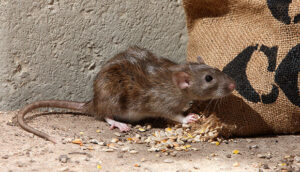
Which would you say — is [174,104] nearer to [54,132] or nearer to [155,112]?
[155,112]

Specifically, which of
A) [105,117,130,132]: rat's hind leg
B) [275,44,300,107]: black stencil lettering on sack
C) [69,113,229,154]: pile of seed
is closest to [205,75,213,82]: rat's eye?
[69,113,229,154]: pile of seed

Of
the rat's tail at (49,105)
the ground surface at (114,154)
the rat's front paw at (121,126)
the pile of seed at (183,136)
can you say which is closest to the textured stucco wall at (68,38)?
the rat's tail at (49,105)

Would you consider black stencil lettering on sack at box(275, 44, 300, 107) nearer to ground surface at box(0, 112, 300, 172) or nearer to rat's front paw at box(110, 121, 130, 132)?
ground surface at box(0, 112, 300, 172)

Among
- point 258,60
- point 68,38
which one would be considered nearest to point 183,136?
point 258,60

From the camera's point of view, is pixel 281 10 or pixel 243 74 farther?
pixel 243 74

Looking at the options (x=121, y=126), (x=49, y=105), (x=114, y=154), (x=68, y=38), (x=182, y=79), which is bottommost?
(x=114, y=154)

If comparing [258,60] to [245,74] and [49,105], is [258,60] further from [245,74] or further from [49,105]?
[49,105]
